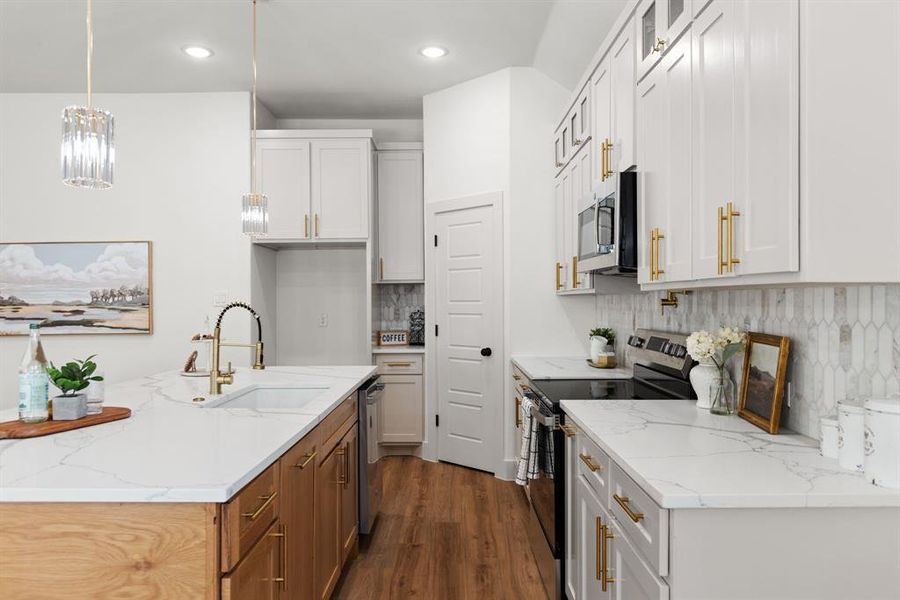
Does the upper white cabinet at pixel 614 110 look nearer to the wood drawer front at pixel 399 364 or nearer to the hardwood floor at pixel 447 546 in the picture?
the hardwood floor at pixel 447 546

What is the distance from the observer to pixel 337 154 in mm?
4715

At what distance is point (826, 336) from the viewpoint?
5.32ft

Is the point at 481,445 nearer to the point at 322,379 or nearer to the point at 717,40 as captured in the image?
the point at 322,379

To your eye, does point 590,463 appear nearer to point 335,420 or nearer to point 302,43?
point 335,420

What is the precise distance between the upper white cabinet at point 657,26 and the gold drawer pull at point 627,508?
1.42 m

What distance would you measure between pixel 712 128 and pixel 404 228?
3.51 m

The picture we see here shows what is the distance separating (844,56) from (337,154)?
3951 mm

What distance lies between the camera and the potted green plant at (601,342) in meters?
3.56

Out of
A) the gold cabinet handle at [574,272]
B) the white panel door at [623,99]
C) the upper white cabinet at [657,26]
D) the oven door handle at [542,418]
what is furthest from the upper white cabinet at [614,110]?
the oven door handle at [542,418]

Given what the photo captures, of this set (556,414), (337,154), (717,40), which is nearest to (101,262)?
(337,154)

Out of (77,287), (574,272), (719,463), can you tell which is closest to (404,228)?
(574,272)

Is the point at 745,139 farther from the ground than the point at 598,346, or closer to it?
farther from the ground

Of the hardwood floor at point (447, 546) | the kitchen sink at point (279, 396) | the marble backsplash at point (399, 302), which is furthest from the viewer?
the marble backsplash at point (399, 302)

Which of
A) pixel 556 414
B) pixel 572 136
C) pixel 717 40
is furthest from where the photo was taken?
pixel 572 136
